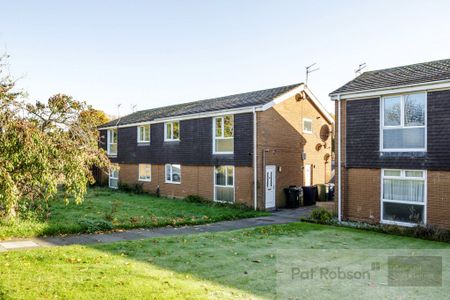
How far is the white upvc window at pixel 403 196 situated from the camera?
1309 cm

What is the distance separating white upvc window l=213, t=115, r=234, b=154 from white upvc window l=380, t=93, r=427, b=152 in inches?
337

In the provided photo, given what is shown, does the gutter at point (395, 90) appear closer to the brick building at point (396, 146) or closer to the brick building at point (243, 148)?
the brick building at point (396, 146)

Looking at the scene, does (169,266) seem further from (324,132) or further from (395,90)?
(324,132)

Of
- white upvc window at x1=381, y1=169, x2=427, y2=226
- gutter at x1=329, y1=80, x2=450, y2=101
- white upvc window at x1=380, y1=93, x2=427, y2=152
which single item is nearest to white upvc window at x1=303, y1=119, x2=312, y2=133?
gutter at x1=329, y1=80, x2=450, y2=101

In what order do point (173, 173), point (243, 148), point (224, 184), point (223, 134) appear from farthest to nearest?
point (173, 173) → point (223, 134) → point (224, 184) → point (243, 148)

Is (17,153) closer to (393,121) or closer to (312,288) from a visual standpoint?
(312,288)

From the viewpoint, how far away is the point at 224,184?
68.8 ft

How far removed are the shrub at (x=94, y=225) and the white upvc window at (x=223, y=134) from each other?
887 centimetres

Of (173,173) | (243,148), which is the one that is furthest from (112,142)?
(243,148)

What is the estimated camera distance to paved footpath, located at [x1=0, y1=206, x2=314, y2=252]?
10.9 metres

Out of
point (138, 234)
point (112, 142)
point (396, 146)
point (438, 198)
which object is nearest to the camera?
point (438, 198)

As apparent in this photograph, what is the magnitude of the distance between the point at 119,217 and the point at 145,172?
41.8ft

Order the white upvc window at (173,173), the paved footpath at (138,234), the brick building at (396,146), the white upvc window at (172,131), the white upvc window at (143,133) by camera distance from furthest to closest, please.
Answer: the white upvc window at (143,133)
the white upvc window at (172,131)
the white upvc window at (173,173)
the brick building at (396,146)
the paved footpath at (138,234)

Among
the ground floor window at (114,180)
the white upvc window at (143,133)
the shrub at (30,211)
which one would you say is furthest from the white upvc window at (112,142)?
the shrub at (30,211)
